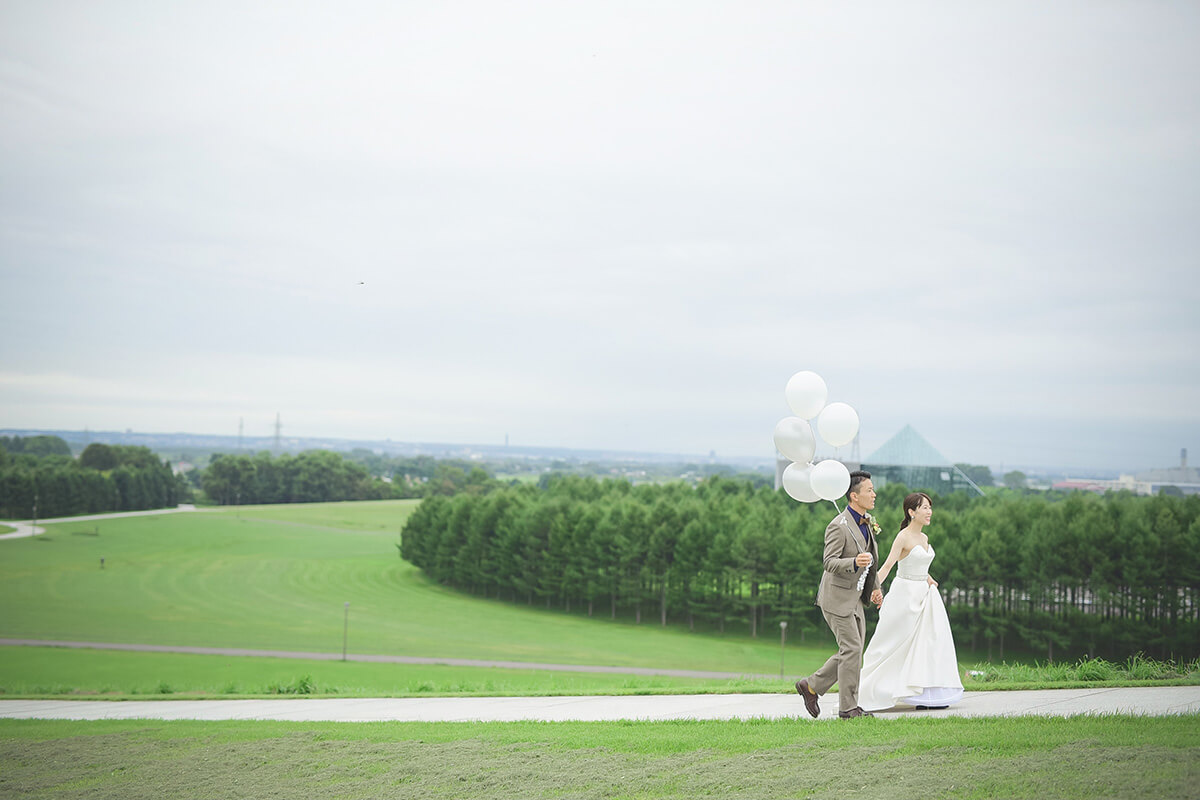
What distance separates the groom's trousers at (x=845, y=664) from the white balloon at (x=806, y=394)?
2.59m

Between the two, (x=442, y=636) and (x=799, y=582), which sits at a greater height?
(x=799, y=582)

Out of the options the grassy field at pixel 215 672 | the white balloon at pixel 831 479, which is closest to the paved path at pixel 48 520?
the grassy field at pixel 215 672

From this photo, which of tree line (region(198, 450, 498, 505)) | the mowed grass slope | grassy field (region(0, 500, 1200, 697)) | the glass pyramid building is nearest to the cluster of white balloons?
grassy field (region(0, 500, 1200, 697))

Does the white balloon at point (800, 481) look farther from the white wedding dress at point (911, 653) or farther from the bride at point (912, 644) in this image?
the white wedding dress at point (911, 653)

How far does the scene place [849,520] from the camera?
921 centimetres

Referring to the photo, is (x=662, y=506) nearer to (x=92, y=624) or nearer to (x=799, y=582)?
(x=799, y=582)

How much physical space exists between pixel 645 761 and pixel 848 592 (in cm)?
311

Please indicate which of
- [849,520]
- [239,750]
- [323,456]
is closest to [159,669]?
[239,750]

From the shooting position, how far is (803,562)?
5984cm

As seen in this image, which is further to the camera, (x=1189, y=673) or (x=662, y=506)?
(x=662, y=506)

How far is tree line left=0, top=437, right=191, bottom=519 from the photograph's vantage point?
383 ft

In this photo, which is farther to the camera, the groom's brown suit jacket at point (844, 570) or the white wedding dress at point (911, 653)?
the white wedding dress at point (911, 653)

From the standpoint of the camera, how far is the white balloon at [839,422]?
10625 millimetres

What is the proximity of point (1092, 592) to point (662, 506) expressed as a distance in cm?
3247
